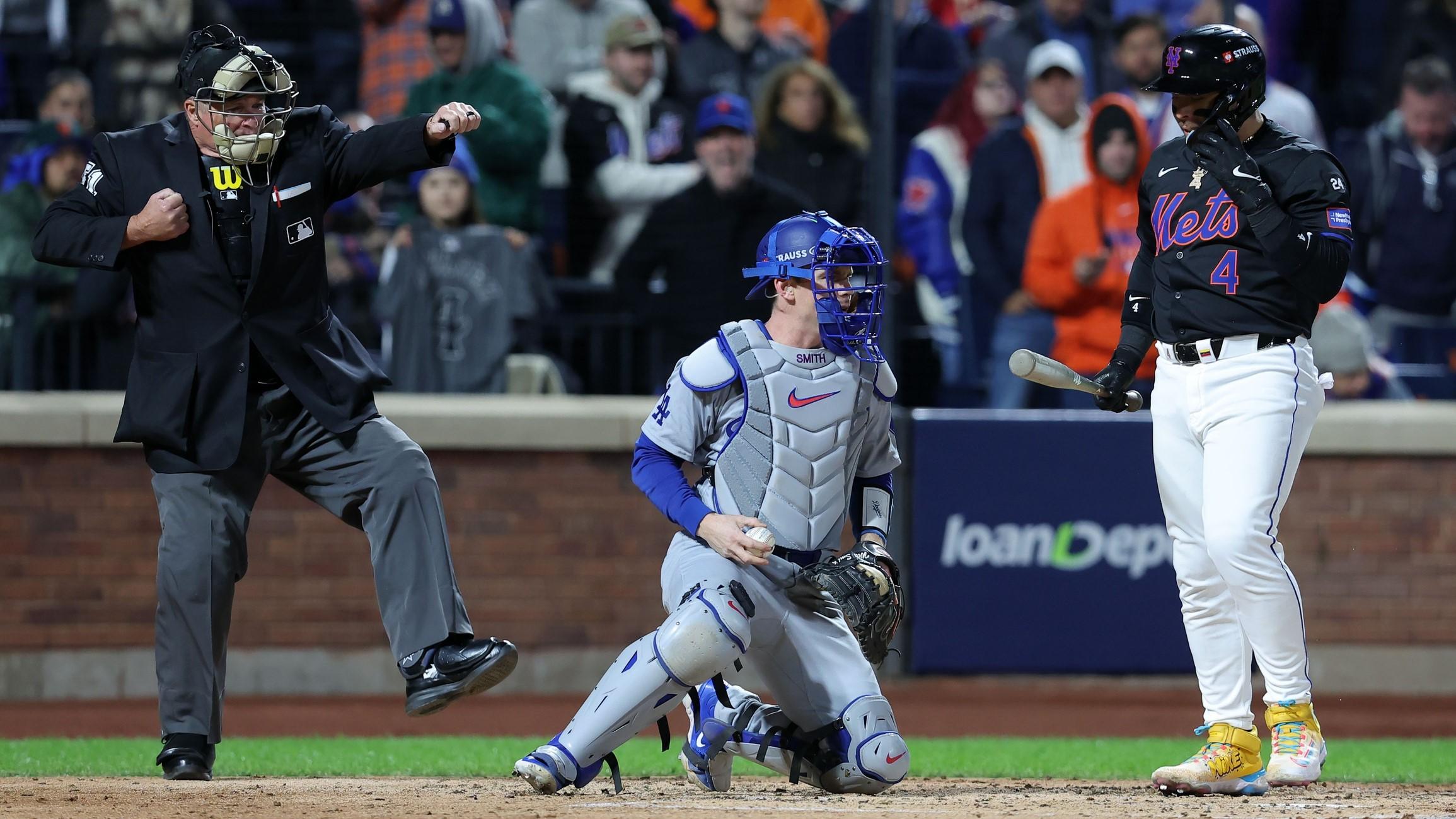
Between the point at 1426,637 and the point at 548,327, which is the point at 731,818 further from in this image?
the point at 1426,637

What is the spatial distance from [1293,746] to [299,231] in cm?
305

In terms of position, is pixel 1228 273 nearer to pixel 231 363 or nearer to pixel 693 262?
pixel 231 363

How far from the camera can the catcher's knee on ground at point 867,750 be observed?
14.8 feet

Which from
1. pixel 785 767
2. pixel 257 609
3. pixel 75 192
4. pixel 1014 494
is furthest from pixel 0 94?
pixel 785 767

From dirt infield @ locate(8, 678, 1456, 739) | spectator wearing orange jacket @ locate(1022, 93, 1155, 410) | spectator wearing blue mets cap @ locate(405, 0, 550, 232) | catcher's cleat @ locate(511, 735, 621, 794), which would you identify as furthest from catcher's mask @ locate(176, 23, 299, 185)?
spectator wearing orange jacket @ locate(1022, 93, 1155, 410)

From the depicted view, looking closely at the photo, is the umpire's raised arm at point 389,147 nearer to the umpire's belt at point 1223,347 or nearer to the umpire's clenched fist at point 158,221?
the umpire's clenched fist at point 158,221

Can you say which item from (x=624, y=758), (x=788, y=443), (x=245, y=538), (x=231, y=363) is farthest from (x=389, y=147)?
(x=624, y=758)

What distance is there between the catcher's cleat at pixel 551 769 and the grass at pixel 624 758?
1.28 m

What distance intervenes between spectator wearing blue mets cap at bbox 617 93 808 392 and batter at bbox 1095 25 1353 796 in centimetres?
449

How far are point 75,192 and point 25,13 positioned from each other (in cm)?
507

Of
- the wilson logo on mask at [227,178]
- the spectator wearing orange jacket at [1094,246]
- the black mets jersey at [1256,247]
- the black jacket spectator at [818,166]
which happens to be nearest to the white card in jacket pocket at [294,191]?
the wilson logo on mask at [227,178]

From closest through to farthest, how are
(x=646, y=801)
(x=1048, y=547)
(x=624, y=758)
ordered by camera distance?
(x=646, y=801)
(x=624, y=758)
(x=1048, y=547)

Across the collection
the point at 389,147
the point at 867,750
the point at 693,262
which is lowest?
the point at 867,750

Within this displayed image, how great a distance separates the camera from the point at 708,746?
4727 mm
